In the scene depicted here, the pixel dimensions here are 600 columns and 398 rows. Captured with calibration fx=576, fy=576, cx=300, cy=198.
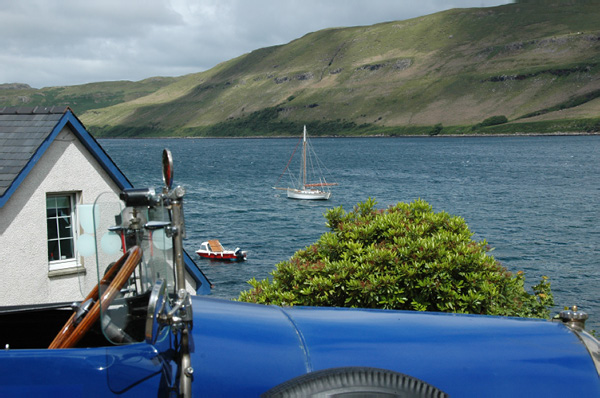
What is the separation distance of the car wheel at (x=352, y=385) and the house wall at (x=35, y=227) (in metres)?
9.54

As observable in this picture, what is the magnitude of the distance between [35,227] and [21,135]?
1.88 m

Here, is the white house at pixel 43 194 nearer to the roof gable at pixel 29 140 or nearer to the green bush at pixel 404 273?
the roof gable at pixel 29 140

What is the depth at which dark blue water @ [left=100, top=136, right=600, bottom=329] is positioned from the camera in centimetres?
4209

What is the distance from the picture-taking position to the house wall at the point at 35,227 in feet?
36.4

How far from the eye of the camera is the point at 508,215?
6344 cm

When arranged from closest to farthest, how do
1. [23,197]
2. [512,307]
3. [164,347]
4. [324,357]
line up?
[164,347]
[324,357]
[512,307]
[23,197]

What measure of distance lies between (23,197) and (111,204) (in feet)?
30.2

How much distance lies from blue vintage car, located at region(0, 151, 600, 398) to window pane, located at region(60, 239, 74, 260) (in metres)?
9.39

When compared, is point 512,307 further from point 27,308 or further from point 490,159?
point 490,159

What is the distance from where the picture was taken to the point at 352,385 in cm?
279

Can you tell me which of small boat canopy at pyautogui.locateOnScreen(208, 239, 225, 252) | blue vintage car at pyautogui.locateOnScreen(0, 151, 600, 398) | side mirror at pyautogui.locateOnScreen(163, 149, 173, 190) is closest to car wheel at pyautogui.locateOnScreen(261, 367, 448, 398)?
blue vintage car at pyautogui.locateOnScreen(0, 151, 600, 398)

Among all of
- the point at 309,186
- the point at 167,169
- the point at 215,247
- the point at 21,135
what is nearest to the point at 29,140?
the point at 21,135

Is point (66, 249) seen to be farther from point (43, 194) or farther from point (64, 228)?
point (43, 194)

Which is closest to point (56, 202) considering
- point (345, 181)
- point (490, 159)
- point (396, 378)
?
point (396, 378)
